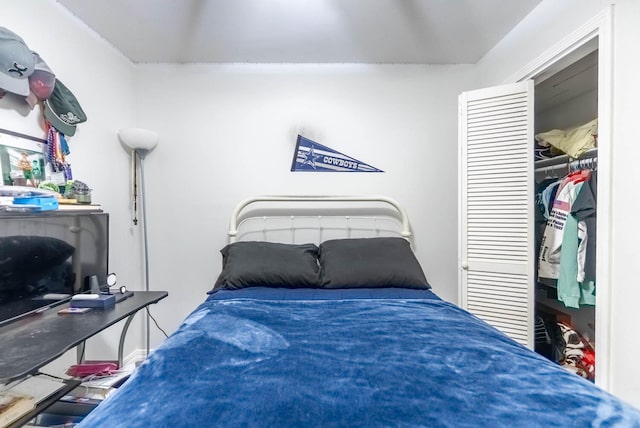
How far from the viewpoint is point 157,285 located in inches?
108

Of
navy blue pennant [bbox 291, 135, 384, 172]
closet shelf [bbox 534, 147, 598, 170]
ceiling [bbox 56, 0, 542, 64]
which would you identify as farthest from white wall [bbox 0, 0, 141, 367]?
closet shelf [bbox 534, 147, 598, 170]

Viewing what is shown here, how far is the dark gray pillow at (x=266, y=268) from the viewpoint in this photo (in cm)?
221

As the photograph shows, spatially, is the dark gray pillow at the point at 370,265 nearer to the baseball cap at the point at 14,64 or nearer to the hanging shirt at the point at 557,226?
the hanging shirt at the point at 557,226

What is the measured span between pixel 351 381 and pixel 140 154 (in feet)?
7.96

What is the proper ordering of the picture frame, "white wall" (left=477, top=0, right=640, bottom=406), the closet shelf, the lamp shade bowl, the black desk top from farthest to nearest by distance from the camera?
the lamp shade bowl → the closet shelf → the picture frame → "white wall" (left=477, top=0, right=640, bottom=406) → the black desk top

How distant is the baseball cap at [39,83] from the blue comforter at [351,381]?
56.3 inches

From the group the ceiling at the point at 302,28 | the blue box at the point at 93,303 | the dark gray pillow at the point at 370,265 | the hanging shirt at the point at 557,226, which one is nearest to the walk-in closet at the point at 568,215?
the hanging shirt at the point at 557,226

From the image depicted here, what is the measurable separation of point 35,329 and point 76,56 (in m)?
1.67

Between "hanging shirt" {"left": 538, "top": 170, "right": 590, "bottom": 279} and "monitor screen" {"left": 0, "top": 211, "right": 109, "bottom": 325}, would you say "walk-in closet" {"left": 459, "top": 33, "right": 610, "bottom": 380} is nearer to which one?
"hanging shirt" {"left": 538, "top": 170, "right": 590, "bottom": 279}

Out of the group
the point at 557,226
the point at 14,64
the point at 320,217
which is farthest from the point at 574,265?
the point at 14,64

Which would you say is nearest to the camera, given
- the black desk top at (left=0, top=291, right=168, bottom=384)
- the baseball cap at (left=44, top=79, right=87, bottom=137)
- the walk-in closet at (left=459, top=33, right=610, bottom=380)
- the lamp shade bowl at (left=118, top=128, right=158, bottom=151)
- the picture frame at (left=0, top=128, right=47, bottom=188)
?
the black desk top at (left=0, top=291, right=168, bottom=384)

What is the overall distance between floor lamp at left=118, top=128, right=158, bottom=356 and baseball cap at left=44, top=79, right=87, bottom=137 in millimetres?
456

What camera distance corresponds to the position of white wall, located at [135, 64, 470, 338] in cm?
275

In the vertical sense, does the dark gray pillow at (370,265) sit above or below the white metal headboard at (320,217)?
below
